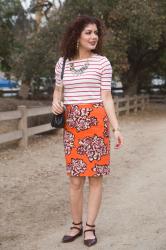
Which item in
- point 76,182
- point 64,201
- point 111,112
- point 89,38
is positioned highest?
point 89,38

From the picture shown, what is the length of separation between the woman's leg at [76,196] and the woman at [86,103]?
0.10ft

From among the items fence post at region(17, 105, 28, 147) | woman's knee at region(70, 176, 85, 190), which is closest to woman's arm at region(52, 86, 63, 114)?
woman's knee at region(70, 176, 85, 190)

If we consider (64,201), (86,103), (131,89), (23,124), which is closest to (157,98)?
(131,89)

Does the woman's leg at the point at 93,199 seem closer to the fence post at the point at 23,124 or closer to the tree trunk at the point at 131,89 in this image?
the fence post at the point at 23,124

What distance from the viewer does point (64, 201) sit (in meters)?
6.66

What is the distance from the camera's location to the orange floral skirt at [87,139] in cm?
462

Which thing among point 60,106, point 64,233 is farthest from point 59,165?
point 60,106

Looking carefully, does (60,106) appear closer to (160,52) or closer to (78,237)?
(78,237)

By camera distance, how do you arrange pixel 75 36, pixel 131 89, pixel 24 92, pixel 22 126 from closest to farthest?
pixel 75 36
pixel 22 126
pixel 131 89
pixel 24 92

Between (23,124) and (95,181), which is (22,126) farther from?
(95,181)

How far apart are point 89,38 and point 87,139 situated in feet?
2.77

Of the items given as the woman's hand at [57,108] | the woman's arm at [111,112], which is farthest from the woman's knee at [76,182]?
the woman's hand at [57,108]

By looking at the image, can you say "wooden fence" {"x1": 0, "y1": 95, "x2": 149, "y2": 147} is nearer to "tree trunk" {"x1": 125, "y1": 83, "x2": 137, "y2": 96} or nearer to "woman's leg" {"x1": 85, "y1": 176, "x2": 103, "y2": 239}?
"woman's leg" {"x1": 85, "y1": 176, "x2": 103, "y2": 239}

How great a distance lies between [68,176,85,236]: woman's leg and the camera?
4762 millimetres
